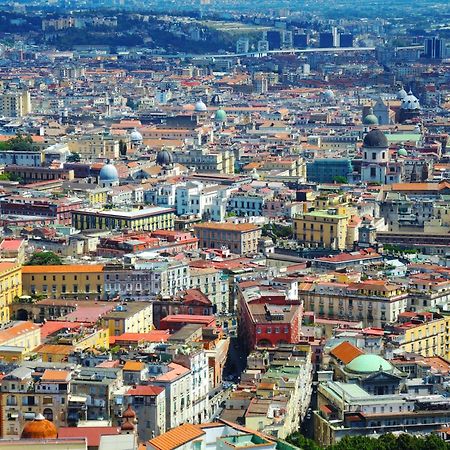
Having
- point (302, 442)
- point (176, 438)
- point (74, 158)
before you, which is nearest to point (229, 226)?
point (74, 158)

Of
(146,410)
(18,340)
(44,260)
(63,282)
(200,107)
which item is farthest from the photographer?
(200,107)

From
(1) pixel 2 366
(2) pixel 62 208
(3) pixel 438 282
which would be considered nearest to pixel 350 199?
(2) pixel 62 208

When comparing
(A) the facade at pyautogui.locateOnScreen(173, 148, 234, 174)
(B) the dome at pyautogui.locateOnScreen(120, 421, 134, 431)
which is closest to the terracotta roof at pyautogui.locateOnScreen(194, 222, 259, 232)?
(A) the facade at pyautogui.locateOnScreen(173, 148, 234, 174)

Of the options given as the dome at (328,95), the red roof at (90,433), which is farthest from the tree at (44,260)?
the dome at (328,95)

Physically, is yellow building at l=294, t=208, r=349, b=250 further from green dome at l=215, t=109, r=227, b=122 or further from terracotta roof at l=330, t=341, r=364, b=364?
green dome at l=215, t=109, r=227, b=122

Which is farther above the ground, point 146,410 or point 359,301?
point 146,410

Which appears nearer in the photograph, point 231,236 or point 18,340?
point 18,340

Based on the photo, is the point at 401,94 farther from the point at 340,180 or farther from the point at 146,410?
the point at 146,410
